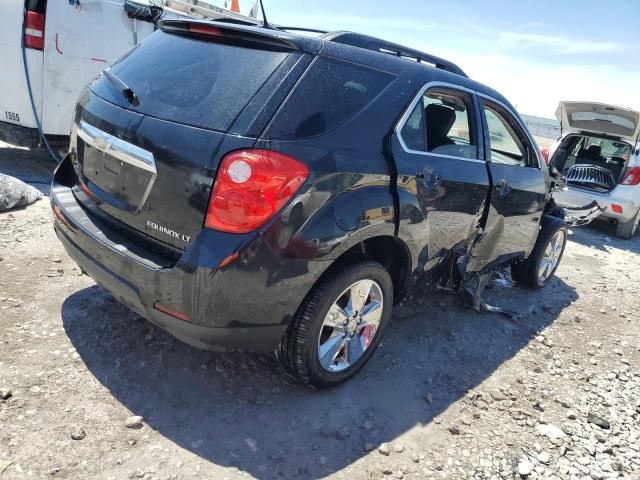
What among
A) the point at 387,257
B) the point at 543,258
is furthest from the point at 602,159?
the point at 387,257

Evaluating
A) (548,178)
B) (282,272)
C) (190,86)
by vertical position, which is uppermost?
(190,86)

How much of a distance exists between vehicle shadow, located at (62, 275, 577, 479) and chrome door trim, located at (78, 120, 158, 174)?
113 cm

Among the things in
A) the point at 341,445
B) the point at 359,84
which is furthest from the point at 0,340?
the point at 359,84

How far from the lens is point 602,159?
877 centimetres

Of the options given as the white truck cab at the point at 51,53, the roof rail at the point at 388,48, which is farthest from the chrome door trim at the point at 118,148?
the white truck cab at the point at 51,53

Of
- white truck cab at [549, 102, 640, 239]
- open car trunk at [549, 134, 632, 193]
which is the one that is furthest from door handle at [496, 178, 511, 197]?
open car trunk at [549, 134, 632, 193]

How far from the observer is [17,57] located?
5.45m

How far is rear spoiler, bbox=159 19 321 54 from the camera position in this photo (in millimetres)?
2471

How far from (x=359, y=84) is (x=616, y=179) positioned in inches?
279

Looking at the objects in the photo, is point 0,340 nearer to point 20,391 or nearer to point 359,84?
point 20,391

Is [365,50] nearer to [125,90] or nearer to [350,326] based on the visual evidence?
[125,90]

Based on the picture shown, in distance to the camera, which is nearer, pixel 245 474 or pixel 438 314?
pixel 245 474

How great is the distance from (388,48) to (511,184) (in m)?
1.46

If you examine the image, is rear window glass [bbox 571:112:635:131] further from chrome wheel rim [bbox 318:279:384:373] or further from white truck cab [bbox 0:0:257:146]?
chrome wheel rim [bbox 318:279:384:373]
